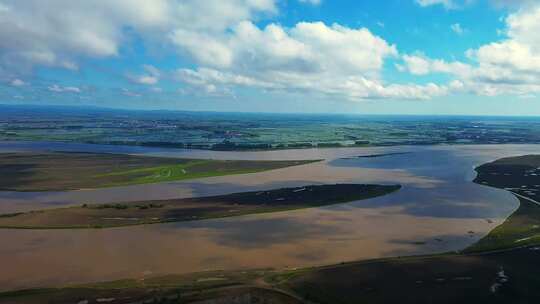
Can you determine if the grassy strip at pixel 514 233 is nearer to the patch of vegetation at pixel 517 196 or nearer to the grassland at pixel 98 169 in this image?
the patch of vegetation at pixel 517 196

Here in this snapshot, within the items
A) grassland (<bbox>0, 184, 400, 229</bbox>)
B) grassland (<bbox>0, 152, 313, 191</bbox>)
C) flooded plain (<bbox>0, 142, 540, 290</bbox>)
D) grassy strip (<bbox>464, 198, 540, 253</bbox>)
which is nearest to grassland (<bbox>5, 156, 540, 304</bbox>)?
grassy strip (<bbox>464, 198, 540, 253</bbox>)

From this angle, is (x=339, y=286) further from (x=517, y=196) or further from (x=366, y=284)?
(x=517, y=196)

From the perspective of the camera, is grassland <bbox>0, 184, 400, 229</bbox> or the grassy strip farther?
grassland <bbox>0, 184, 400, 229</bbox>

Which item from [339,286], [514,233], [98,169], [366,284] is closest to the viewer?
[339,286]

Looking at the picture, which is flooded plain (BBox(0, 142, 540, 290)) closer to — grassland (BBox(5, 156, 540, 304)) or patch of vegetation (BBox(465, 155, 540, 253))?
patch of vegetation (BBox(465, 155, 540, 253))

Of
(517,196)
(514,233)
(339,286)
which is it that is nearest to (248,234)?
(339,286)
